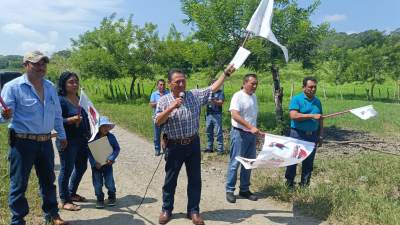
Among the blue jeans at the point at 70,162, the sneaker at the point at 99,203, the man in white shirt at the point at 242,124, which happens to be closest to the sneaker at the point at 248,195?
the man in white shirt at the point at 242,124

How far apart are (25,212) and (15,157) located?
705 millimetres

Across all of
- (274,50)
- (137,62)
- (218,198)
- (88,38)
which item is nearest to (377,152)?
(274,50)

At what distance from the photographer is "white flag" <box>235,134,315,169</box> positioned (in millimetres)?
4375

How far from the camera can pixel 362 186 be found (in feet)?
18.5

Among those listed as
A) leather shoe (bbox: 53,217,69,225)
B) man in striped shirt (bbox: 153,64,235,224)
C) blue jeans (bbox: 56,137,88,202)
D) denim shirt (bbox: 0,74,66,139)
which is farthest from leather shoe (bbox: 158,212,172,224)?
denim shirt (bbox: 0,74,66,139)

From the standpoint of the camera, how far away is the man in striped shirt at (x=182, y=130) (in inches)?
154

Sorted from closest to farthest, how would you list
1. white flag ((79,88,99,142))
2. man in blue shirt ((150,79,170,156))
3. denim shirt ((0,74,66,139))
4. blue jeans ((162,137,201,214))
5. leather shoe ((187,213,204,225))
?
1. denim shirt ((0,74,66,139))
2. blue jeans ((162,137,201,214))
3. leather shoe ((187,213,204,225))
4. white flag ((79,88,99,142))
5. man in blue shirt ((150,79,170,156))

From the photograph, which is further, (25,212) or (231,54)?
(231,54)

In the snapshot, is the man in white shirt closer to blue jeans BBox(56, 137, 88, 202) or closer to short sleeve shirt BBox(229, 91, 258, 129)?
short sleeve shirt BBox(229, 91, 258, 129)

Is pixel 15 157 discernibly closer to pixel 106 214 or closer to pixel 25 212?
pixel 25 212

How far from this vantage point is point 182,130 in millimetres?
3947

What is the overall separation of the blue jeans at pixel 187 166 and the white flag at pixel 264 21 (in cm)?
177

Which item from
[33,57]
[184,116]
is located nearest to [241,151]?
[184,116]

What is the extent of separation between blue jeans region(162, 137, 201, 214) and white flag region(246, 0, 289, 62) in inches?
69.6
